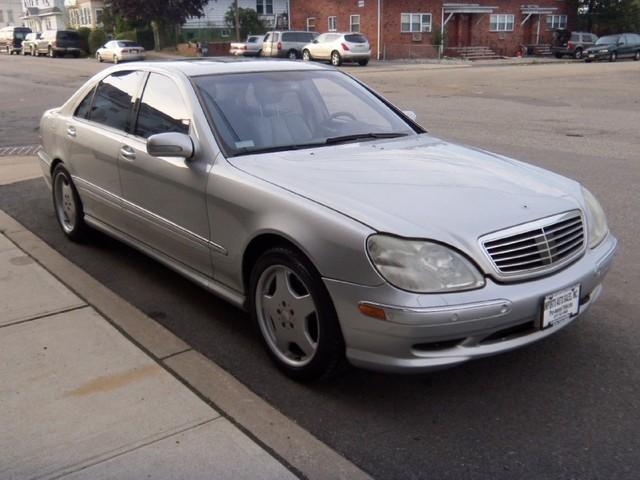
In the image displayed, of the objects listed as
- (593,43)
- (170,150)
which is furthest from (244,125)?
(593,43)

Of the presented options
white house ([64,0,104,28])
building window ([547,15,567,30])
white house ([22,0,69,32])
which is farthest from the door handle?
white house ([22,0,69,32])

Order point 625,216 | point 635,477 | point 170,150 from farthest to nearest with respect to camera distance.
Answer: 1. point 625,216
2. point 170,150
3. point 635,477

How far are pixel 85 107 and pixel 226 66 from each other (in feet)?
5.37

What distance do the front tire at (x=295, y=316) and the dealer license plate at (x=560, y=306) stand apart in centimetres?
97

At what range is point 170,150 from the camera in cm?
394

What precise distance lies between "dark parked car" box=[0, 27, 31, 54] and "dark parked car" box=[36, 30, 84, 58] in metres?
8.41

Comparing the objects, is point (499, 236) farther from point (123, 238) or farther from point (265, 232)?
point (123, 238)

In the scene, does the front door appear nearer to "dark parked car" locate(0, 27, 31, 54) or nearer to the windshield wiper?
the windshield wiper

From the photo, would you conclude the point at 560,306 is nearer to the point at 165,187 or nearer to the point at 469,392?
the point at 469,392

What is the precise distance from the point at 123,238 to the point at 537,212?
3081 mm

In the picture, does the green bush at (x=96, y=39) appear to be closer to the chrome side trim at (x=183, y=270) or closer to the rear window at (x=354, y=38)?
the rear window at (x=354, y=38)

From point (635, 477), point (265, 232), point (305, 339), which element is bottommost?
point (635, 477)

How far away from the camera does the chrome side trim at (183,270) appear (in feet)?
12.9

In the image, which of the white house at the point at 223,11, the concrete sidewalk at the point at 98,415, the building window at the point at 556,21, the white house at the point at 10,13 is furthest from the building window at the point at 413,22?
the white house at the point at 10,13
